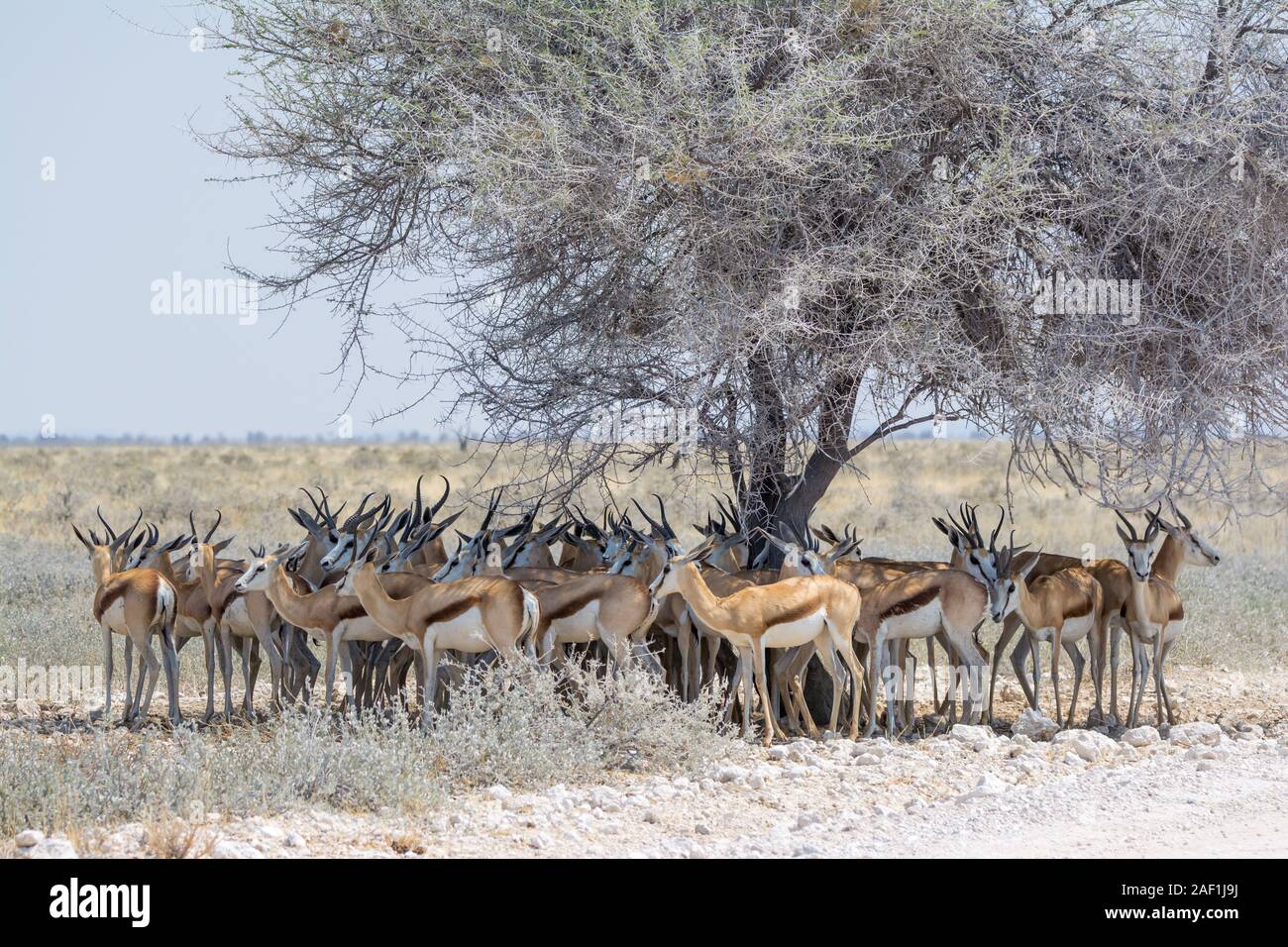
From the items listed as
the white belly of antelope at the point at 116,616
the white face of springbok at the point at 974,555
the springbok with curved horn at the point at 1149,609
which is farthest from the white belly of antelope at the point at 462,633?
the springbok with curved horn at the point at 1149,609

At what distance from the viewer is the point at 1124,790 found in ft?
27.6

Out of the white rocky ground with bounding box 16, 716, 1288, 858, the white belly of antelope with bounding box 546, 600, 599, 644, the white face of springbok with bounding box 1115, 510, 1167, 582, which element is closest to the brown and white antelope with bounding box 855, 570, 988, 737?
the white rocky ground with bounding box 16, 716, 1288, 858

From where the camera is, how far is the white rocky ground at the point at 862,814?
279 inches

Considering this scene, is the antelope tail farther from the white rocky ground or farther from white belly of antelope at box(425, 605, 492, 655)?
the white rocky ground

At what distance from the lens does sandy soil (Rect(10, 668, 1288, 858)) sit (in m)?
7.11

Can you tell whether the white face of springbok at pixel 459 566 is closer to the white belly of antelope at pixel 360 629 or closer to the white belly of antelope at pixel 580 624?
the white belly of antelope at pixel 360 629

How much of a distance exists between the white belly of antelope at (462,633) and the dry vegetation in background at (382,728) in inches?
10.4

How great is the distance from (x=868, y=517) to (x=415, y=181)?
2256 centimetres

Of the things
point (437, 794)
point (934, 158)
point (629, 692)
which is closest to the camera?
point (437, 794)

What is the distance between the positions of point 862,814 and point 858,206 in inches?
184

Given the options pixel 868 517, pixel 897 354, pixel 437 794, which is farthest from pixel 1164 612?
pixel 868 517

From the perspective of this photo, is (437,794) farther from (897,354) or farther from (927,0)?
(927,0)


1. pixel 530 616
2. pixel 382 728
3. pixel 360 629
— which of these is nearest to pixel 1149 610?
pixel 530 616

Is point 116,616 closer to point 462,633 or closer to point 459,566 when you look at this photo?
point 459,566
